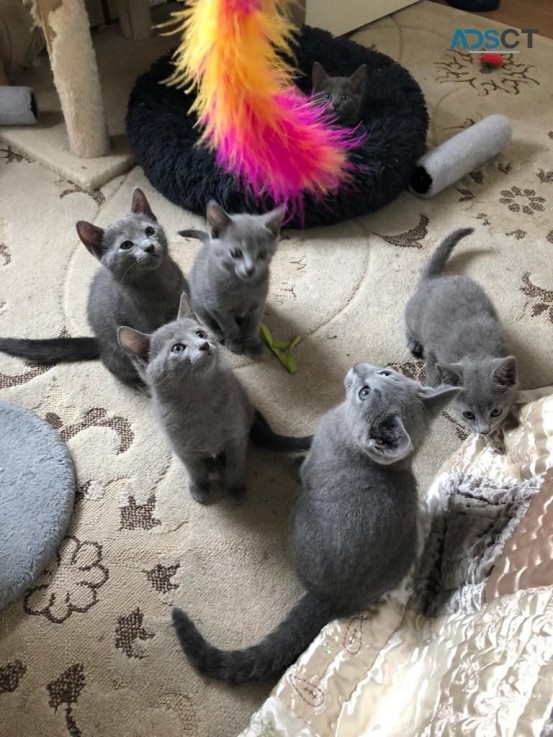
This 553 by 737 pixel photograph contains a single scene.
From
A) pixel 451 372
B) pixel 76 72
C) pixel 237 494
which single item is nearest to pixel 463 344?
pixel 451 372

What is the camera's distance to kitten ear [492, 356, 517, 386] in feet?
3.81

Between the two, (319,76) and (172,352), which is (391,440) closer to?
(172,352)

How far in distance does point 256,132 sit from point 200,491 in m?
0.93

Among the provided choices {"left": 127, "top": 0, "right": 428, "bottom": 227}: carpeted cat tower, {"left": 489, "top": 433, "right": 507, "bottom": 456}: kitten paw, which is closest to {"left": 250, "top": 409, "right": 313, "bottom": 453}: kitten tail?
{"left": 489, "top": 433, "right": 507, "bottom": 456}: kitten paw

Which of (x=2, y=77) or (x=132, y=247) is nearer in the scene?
(x=132, y=247)

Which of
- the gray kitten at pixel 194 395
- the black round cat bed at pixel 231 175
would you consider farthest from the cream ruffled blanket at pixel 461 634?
the black round cat bed at pixel 231 175

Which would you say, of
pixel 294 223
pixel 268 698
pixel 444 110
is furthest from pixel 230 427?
pixel 444 110

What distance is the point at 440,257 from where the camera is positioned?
4.96 ft

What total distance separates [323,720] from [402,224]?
1320 millimetres

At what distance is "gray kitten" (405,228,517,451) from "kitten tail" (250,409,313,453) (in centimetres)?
32

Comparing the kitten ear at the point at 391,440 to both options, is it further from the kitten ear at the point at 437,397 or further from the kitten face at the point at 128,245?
the kitten face at the point at 128,245

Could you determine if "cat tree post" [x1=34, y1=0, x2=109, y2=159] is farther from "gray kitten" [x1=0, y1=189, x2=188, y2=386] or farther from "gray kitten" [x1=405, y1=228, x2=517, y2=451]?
"gray kitten" [x1=405, y1=228, x2=517, y2=451]

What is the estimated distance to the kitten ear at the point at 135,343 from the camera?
1.01 metres

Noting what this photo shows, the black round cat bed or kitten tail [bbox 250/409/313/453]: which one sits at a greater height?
the black round cat bed
